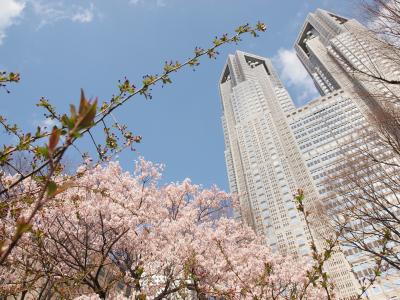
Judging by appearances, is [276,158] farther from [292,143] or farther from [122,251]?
[122,251]

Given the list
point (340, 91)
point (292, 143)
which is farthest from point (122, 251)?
point (340, 91)

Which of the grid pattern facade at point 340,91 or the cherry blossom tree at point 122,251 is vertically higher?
the grid pattern facade at point 340,91

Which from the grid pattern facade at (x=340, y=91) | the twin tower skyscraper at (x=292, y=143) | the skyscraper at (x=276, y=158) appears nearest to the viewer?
the grid pattern facade at (x=340, y=91)

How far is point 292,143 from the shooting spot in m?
96.8

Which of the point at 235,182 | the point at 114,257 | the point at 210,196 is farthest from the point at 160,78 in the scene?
the point at 235,182

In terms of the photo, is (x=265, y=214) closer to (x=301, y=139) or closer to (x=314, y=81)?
(x=301, y=139)

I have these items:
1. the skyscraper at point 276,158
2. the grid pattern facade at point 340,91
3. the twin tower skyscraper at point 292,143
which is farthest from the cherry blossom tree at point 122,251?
the skyscraper at point 276,158

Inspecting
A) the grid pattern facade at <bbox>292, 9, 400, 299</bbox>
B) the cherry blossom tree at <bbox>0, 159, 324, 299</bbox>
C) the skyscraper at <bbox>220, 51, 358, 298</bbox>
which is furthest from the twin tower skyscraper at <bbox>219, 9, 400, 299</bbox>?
the cherry blossom tree at <bbox>0, 159, 324, 299</bbox>

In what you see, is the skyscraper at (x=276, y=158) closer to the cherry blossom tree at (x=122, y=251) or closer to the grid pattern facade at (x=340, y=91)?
the grid pattern facade at (x=340, y=91)

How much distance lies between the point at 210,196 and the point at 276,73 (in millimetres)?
155111

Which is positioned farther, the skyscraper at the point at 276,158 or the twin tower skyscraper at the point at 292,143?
the skyscraper at the point at 276,158

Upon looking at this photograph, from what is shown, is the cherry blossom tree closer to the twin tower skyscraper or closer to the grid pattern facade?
the grid pattern facade

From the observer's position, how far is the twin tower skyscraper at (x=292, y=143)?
264 ft

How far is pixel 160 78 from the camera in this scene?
265cm
